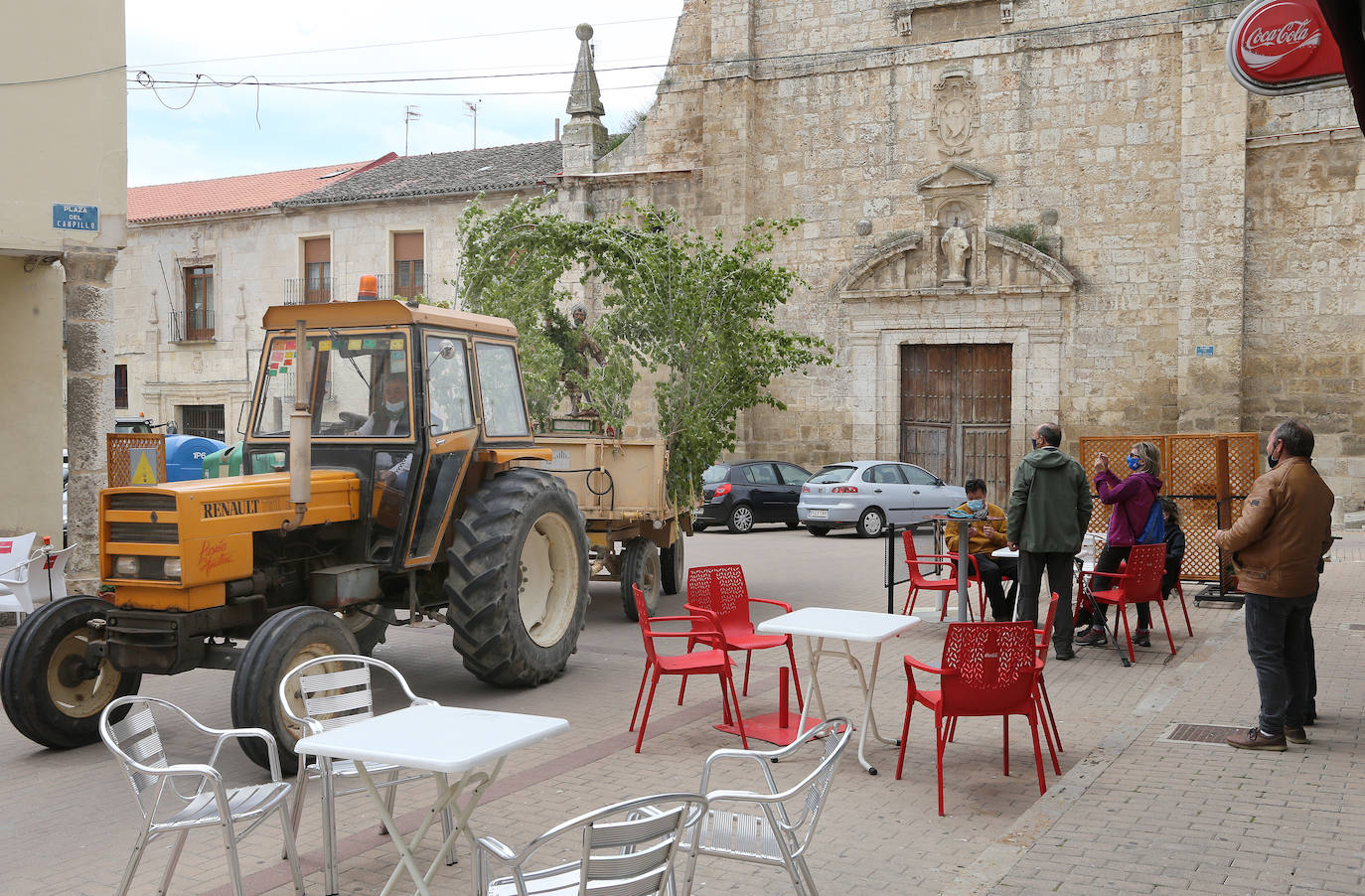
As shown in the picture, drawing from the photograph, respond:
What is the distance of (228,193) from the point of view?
3031cm

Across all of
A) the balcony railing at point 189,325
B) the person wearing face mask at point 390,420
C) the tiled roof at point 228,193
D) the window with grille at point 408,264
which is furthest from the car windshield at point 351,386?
the balcony railing at point 189,325

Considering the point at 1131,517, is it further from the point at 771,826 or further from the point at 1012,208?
the point at 1012,208

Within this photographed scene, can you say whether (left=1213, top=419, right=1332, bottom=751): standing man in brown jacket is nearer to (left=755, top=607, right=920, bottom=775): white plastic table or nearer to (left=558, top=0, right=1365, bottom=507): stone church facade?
(left=755, top=607, right=920, bottom=775): white plastic table

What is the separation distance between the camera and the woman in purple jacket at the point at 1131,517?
911 centimetres

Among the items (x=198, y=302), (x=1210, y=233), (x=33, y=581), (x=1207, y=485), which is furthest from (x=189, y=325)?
(x=1207, y=485)

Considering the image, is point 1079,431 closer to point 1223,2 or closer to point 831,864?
point 1223,2

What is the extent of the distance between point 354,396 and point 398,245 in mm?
19965

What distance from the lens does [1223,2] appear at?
18.7 metres

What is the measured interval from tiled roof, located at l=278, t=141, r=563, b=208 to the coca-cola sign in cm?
1966

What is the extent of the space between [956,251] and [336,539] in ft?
51.7

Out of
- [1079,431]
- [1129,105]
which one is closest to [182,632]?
[1079,431]

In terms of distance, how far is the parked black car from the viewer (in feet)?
65.7

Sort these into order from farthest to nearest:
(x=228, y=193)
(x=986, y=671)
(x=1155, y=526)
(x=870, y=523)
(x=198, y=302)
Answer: (x=228, y=193), (x=198, y=302), (x=870, y=523), (x=1155, y=526), (x=986, y=671)

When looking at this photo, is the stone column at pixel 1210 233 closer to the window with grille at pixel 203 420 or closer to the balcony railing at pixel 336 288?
the balcony railing at pixel 336 288
